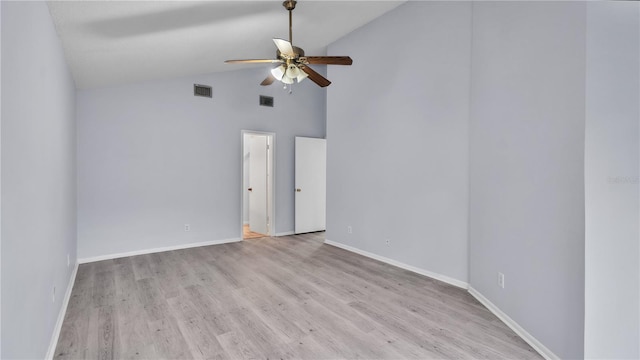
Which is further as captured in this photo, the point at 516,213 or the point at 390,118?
the point at 390,118

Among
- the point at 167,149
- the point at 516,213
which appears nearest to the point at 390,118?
the point at 516,213

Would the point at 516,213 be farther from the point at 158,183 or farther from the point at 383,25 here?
the point at 158,183

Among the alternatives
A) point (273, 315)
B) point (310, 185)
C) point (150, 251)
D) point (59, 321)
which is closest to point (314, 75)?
point (273, 315)

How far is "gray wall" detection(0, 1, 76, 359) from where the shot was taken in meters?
1.32

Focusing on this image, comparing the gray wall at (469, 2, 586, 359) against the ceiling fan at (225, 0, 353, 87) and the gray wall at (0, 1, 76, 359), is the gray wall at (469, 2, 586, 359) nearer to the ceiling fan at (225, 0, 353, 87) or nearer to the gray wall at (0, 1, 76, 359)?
the ceiling fan at (225, 0, 353, 87)

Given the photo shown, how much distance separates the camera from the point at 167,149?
4.85m

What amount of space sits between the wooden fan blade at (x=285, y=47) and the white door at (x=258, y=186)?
10.8 ft

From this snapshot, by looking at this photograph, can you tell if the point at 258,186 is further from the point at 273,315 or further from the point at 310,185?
the point at 273,315

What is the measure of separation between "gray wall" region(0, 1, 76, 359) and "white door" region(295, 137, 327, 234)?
3953 mm

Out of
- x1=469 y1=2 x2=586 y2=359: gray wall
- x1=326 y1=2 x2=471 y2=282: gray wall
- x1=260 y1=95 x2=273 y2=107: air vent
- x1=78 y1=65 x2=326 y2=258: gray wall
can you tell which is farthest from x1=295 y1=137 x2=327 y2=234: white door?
x1=469 y1=2 x2=586 y2=359: gray wall

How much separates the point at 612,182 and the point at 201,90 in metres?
5.22

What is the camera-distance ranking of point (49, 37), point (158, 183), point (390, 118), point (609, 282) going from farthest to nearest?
1. point (158, 183)
2. point (390, 118)
3. point (49, 37)
4. point (609, 282)

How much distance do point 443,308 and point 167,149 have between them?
14.5 feet

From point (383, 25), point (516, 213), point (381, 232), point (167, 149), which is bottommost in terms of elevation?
point (381, 232)
